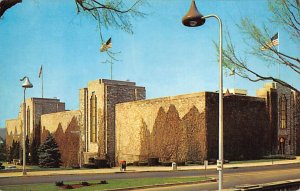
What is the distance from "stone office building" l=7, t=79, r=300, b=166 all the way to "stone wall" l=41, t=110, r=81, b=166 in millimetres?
175

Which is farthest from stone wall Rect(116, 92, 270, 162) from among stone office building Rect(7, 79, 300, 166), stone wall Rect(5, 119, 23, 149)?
stone wall Rect(5, 119, 23, 149)

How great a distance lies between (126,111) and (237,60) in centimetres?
3294

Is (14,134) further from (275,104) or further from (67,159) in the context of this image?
(275,104)

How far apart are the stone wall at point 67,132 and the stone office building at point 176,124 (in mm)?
175

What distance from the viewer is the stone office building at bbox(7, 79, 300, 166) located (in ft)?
134

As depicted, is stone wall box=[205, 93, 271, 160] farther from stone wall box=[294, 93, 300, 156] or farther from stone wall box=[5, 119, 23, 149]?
stone wall box=[5, 119, 23, 149]

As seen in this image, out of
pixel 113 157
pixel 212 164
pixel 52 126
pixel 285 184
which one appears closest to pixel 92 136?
pixel 113 157

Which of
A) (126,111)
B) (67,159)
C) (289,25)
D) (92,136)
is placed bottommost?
(67,159)

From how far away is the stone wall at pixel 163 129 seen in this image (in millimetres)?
40625

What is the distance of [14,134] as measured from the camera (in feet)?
271

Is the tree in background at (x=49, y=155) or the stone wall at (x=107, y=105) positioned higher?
the stone wall at (x=107, y=105)

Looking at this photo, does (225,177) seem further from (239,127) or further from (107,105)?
(107,105)

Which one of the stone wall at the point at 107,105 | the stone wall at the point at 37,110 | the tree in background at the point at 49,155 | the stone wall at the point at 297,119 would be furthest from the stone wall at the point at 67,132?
the stone wall at the point at 297,119

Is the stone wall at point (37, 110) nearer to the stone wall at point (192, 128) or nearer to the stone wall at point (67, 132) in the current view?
the stone wall at point (67, 132)
